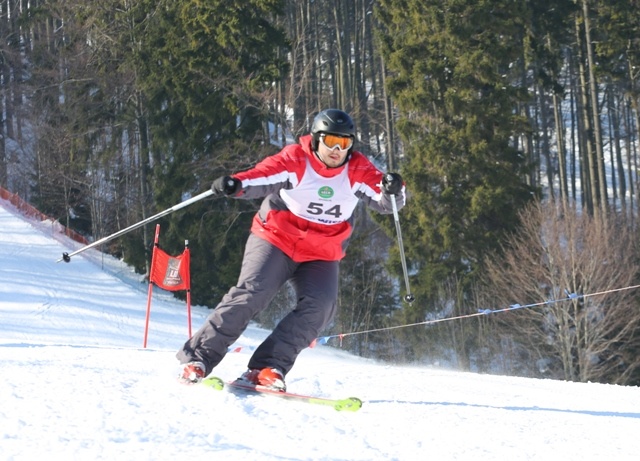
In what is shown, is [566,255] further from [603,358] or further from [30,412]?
[30,412]

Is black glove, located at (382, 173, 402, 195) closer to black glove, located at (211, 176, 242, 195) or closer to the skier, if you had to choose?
the skier

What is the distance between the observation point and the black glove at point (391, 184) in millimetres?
5250

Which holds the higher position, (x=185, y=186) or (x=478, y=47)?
(x=478, y=47)


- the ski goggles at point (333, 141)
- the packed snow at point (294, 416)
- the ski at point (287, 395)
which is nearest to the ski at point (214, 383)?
the ski at point (287, 395)

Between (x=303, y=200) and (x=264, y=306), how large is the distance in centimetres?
64

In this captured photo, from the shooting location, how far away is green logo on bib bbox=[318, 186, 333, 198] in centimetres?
510

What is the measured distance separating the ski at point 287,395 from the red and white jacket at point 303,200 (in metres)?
0.82

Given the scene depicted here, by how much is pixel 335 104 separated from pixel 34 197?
1268 centimetres

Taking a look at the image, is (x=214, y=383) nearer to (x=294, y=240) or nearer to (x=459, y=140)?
(x=294, y=240)

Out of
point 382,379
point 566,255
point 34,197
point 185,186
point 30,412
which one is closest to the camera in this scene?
point 30,412

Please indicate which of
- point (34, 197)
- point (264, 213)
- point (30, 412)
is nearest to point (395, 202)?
point (264, 213)

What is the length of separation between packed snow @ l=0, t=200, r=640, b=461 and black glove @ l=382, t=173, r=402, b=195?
3.78ft

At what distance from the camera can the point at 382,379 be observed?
18.5ft

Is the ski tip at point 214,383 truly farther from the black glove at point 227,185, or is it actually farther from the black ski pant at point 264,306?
the black glove at point 227,185
